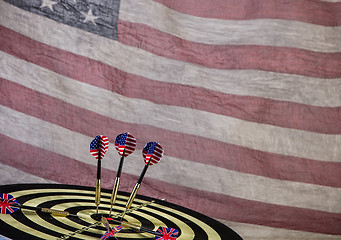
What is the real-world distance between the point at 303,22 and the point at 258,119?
14.7 inches

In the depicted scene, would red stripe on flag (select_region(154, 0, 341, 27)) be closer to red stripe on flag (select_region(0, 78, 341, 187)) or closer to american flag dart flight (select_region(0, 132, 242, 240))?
red stripe on flag (select_region(0, 78, 341, 187))

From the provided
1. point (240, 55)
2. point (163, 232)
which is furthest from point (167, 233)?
point (240, 55)

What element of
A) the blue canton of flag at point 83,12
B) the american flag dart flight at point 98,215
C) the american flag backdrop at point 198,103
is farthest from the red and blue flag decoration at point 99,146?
the blue canton of flag at point 83,12

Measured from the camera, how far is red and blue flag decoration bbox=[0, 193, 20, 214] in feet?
2.40

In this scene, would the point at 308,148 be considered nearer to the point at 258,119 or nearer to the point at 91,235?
the point at 258,119

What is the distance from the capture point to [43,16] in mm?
1579

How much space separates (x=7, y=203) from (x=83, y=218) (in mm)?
120

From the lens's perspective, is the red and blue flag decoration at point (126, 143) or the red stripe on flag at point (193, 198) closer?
the red and blue flag decoration at point (126, 143)

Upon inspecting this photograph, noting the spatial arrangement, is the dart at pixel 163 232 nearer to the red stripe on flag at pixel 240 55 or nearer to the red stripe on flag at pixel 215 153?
the red stripe on flag at pixel 215 153

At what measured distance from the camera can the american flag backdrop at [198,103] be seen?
1.58 metres

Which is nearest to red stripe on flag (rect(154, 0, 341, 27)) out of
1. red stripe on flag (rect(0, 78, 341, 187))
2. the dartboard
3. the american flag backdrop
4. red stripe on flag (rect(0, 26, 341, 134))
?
the american flag backdrop

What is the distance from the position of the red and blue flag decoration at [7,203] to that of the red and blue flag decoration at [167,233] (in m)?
0.23

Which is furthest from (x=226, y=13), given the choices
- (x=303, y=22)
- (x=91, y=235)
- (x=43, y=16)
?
(x=91, y=235)

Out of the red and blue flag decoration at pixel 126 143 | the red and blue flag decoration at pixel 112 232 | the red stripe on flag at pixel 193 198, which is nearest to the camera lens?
the red and blue flag decoration at pixel 112 232
